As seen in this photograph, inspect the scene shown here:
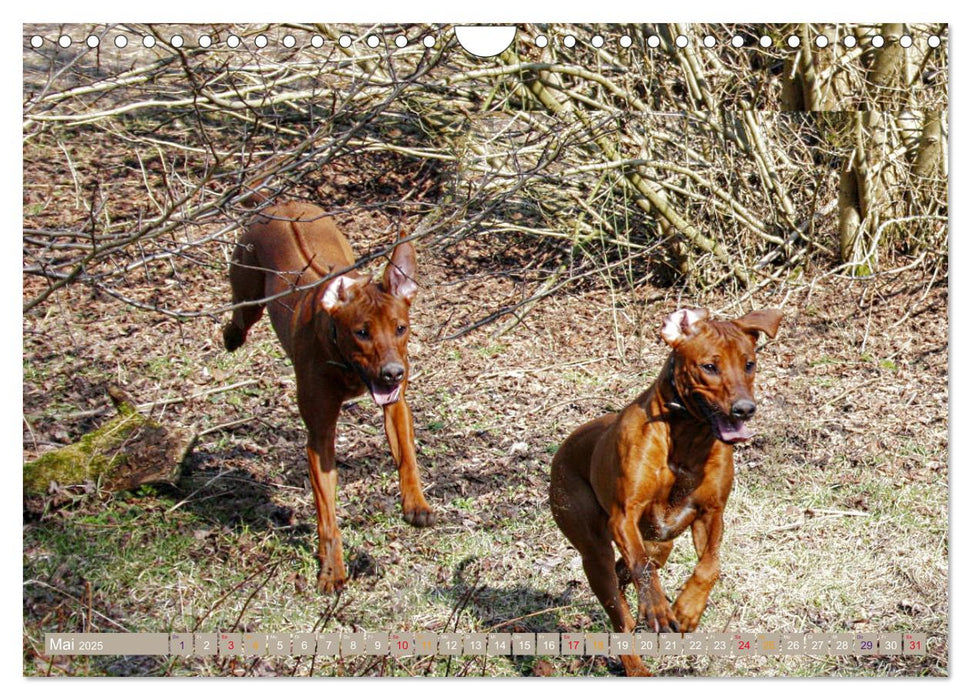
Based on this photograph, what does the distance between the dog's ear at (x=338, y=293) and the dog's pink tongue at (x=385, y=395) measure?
1.54 feet

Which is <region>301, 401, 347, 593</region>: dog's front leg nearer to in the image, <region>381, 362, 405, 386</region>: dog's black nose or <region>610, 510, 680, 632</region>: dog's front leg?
<region>381, 362, 405, 386</region>: dog's black nose

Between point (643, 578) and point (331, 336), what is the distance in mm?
2076

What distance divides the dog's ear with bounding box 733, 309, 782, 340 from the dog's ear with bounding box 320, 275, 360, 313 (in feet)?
6.24

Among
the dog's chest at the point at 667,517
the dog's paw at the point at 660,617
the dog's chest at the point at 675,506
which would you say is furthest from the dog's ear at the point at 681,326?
the dog's paw at the point at 660,617

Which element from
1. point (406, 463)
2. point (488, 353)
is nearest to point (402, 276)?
point (406, 463)

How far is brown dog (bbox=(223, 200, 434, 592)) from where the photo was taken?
614 centimetres

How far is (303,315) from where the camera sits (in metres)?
6.75

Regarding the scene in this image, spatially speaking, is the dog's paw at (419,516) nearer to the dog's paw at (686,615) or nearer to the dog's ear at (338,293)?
the dog's ear at (338,293)

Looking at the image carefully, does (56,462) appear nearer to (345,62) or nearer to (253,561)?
(253,561)

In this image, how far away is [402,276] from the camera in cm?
629

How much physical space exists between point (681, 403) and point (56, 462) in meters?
3.14

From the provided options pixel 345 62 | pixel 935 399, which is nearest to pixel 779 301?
pixel 935 399

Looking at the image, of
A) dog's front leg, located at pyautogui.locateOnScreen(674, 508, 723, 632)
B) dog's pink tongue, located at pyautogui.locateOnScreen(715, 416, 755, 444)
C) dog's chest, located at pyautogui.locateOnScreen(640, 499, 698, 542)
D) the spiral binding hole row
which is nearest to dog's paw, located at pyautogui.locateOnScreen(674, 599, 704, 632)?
dog's front leg, located at pyautogui.locateOnScreen(674, 508, 723, 632)

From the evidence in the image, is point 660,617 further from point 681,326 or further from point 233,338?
point 233,338
